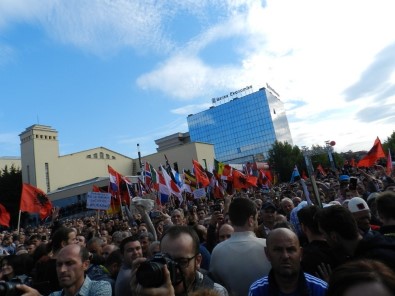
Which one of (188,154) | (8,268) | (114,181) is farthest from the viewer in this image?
(188,154)

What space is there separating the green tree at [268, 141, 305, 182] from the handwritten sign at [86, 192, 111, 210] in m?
67.7

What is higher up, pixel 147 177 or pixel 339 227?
pixel 147 177

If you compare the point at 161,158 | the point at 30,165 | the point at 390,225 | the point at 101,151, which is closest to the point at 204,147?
the point at 161,158

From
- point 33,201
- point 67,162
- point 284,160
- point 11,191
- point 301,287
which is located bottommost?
point 301,287

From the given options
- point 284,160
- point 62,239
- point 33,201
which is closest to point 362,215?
point 62,239

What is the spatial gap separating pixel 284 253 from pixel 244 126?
11479 cm

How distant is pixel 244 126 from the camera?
116 m

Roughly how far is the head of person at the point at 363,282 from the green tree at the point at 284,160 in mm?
76936

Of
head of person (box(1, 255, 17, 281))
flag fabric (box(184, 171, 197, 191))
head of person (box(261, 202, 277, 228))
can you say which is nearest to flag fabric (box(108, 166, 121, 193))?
flag fabric (box(184, 171, 197, 191))

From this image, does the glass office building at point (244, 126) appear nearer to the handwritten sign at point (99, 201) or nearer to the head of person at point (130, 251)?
the handwritten sign at point (99, 201)

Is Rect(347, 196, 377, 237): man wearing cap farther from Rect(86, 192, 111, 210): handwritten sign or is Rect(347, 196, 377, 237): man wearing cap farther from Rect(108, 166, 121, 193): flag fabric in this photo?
Rect(108, 166, 121, 193): flag fabric

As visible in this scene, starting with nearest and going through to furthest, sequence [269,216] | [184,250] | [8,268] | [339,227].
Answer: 1. [184,250]
2. [339,227]
3. [8,268]
4. [269,216]

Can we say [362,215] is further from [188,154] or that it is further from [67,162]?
[67,162]

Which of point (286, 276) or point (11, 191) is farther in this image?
point (11, 191)
